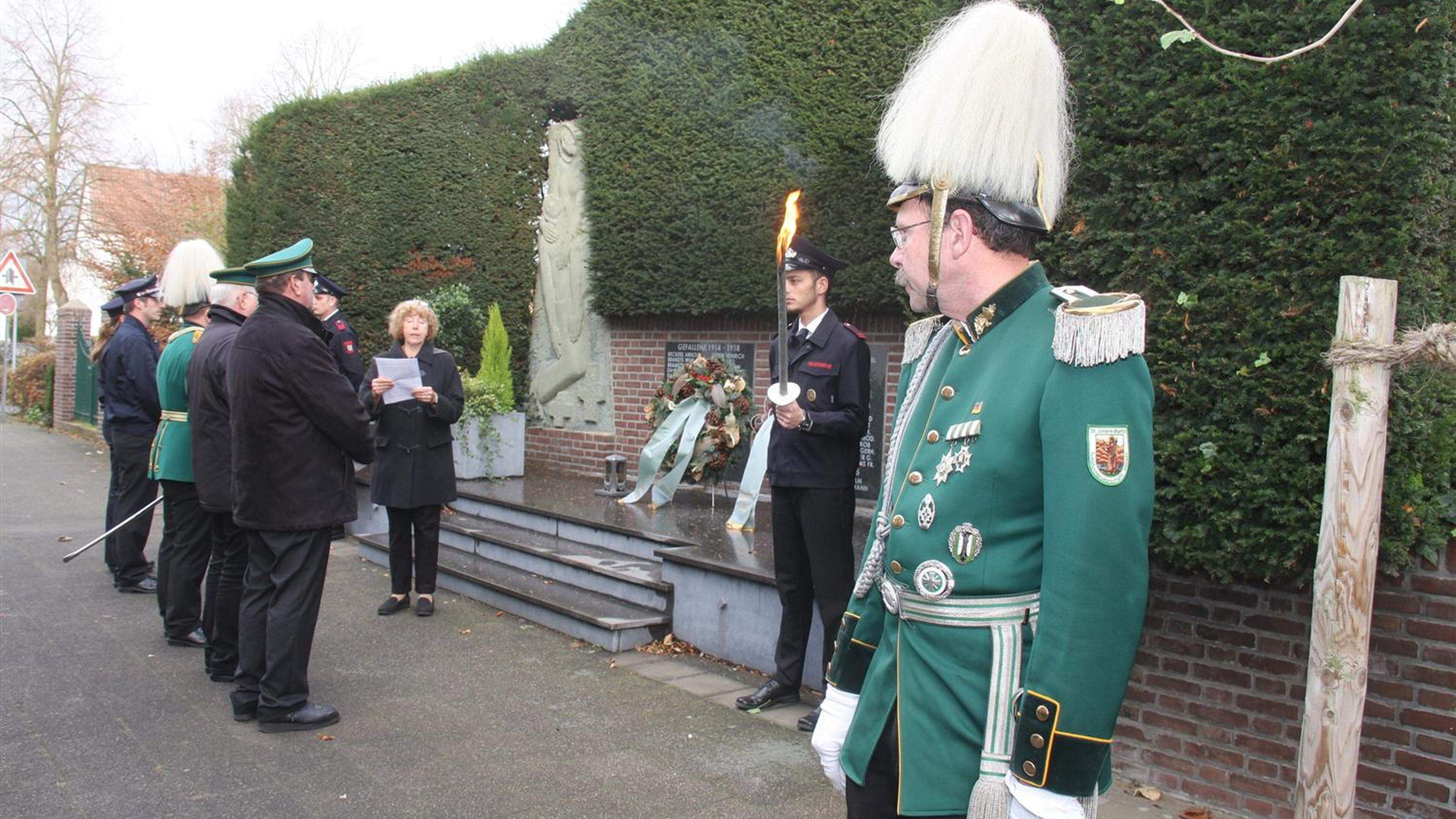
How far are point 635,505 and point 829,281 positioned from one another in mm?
4023

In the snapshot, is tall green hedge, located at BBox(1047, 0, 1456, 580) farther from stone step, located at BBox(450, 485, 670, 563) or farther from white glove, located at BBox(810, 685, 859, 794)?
stone step, located at BBox(450, 485, 670, 563)

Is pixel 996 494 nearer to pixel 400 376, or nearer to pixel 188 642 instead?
pixel 400 376

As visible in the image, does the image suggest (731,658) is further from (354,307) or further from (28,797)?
(354,307)

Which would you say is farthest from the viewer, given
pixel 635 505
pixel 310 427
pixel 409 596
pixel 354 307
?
pixel 354 307

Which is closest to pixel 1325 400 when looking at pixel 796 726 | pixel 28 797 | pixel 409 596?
pixel 796 726

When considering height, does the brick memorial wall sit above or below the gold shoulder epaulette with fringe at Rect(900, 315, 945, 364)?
below

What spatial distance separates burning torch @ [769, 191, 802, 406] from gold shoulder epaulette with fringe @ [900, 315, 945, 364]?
36 cm

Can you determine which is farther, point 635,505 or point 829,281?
point 635,505

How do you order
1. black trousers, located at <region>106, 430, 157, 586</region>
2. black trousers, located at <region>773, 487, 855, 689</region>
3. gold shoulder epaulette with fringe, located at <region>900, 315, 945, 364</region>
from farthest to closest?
black trousers, located at <region>106, 430, 157, 586</region> < black trousers, located at <region>773, 487, 855, 689</region> < gold shoulder epaulette with fringe, located at <region>900, 315, 945, 364</region>

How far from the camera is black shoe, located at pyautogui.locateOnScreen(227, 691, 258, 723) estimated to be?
5.15 metres

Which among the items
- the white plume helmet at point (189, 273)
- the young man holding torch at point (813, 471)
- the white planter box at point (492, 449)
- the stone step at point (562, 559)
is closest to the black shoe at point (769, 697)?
the young man holding torch at point (813, 471)

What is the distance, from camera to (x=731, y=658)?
6.17 m

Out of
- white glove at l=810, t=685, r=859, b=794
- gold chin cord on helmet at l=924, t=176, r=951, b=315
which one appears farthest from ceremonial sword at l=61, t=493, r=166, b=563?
gold chin cord on helmet at l=924, t=176, r=951, b=315

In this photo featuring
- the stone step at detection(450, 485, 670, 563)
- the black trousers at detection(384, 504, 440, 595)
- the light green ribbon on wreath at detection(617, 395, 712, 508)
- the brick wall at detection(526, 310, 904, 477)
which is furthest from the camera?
the brick wall at detection(526, 310, 904, 477)
